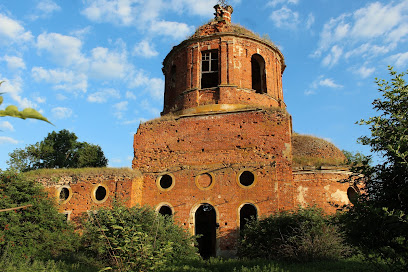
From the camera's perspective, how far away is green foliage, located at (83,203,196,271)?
847 cm

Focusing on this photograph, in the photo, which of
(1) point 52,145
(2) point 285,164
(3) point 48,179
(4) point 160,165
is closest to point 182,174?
(4) point 160,165

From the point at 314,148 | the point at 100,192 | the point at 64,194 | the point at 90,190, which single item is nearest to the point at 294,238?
the point at 314,148

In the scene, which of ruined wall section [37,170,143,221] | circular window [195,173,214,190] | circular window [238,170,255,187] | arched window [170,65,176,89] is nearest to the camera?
circular window [195,173,214,190]

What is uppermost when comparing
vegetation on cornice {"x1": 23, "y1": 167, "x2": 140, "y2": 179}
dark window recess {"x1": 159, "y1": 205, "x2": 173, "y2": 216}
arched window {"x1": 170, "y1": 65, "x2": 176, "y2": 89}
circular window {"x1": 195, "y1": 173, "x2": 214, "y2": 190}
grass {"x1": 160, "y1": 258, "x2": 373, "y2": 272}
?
arched window {"x1": 170, "y1": 65, "x2": 176, "y2": 89}

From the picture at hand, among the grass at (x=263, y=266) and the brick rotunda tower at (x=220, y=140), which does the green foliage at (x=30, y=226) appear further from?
the grass at (x=263, y=266)

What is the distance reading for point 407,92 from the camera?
17.3ft

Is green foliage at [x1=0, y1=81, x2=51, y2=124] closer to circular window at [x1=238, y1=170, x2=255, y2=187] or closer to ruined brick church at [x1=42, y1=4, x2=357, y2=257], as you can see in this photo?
ruined brick church at [x1=42, y1=4, x2=357, y2=257]

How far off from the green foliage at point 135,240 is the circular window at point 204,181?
205cm

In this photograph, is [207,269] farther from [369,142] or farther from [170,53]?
[170,53]

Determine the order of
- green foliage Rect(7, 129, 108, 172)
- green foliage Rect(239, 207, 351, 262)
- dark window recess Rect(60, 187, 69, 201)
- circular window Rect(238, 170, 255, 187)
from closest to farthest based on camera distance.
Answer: green foliage Rect(239, 207, 351, 262) < circular window Rect(238, 170, 255, 187) < dark window recess Rect(60, 187, 69, 201) < green foliage Rect(7, 129, 108, 172)

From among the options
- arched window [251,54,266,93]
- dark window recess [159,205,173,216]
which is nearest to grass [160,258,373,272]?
dark window recess [159,205,173,216]

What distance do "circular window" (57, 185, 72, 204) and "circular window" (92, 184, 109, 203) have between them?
1.18 m

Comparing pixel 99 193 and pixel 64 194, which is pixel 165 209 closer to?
pixel 99 193

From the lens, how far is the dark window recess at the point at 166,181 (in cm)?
1517
